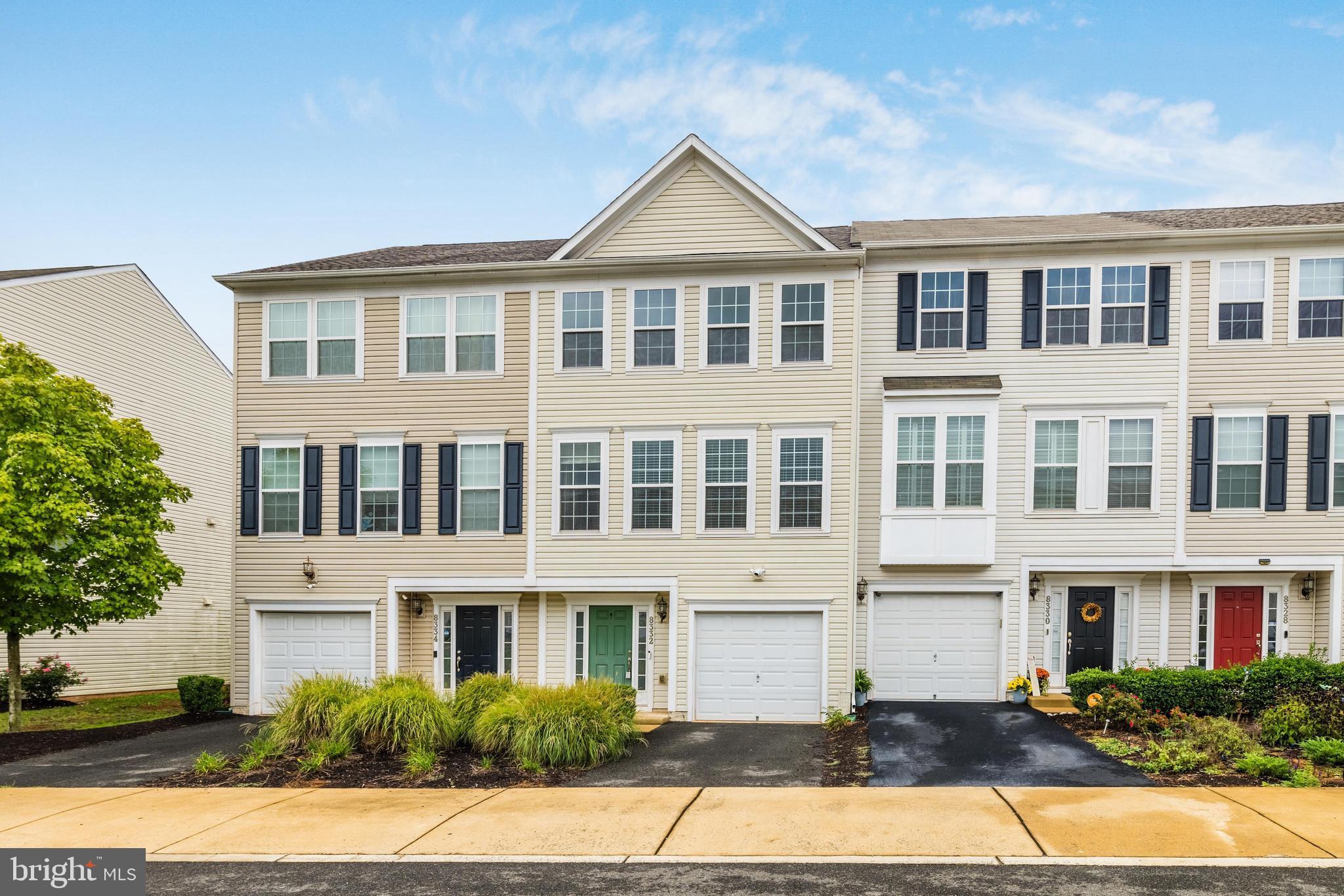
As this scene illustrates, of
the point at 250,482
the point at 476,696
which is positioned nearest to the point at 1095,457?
the point at 476,696

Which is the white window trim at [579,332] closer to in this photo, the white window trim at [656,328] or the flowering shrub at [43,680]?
the white window trim at [656,328]

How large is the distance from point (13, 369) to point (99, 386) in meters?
7.94

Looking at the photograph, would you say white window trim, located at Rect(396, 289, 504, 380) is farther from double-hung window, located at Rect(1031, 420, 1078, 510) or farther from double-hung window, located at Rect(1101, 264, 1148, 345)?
double-hung window, located at Rect(1101, 264, 1148, 345)

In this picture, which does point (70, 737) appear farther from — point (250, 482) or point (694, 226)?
point (694, 226)

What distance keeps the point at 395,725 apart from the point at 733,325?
8.87 meters

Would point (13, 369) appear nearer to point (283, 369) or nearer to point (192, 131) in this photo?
point (283, 369)

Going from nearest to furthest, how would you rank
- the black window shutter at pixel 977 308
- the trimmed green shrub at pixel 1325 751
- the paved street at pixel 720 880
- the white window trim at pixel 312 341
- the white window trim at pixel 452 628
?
the paved street at pixel 720 880, the trimmed green shrub at pixel 1325 751, the black window shutter at pixel 977 308, the white window trim at pixel 452 628, the white window trim at pixel 312 341

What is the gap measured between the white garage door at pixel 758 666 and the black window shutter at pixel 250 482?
904cm

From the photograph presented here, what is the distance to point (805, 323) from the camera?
54.1 feet

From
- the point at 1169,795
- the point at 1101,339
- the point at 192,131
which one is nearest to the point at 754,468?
the point at 1101,339

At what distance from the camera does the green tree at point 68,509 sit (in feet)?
46.4

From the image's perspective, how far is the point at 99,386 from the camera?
22125 millimetres

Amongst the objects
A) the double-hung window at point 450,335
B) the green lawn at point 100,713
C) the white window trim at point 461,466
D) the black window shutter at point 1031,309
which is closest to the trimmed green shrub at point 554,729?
the white window trim at point 461,466

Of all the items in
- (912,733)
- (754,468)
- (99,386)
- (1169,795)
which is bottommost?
(912,733)
